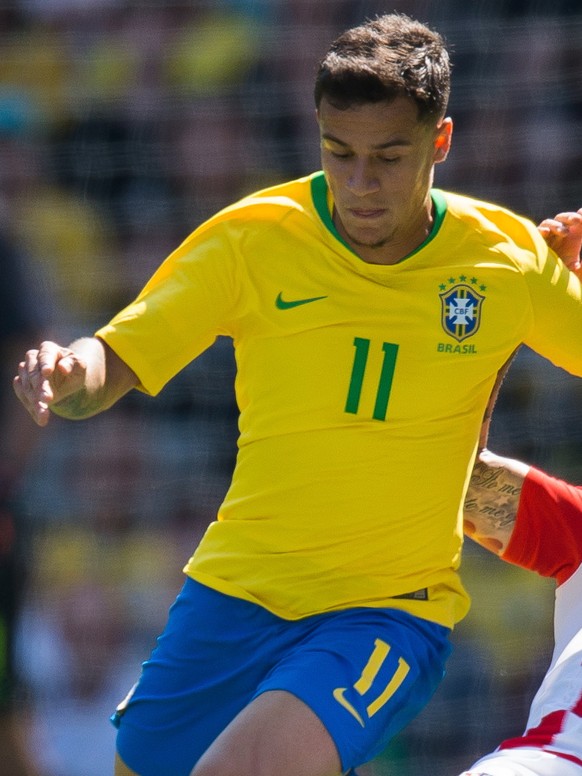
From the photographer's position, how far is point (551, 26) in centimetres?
476

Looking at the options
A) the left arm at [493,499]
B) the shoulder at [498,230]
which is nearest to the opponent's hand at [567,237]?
the shoulder at [498,230]

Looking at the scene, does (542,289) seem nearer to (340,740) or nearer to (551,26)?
(340,740)

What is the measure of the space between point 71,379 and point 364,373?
55 cm

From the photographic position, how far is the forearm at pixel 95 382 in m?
2.33

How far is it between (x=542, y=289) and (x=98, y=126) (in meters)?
2.81

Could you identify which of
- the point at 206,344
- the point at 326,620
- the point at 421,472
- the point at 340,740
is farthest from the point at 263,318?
the point at 340,740

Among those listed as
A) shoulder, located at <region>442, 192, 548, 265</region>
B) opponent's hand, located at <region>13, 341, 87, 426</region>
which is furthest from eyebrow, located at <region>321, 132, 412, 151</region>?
opponent's hand, located at <region>13, 341, 87, 426</region>

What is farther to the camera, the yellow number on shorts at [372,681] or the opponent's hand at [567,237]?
the opponent's hand at [567,237]

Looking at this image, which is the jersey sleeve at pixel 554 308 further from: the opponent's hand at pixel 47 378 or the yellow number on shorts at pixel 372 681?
the opponent's hand at pixel 47 378

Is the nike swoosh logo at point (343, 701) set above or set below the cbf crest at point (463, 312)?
below

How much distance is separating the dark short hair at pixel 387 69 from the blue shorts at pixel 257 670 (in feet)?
3.07

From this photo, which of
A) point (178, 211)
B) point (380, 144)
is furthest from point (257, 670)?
point (178, 211)

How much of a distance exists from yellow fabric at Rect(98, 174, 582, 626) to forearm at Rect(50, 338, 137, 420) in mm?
27

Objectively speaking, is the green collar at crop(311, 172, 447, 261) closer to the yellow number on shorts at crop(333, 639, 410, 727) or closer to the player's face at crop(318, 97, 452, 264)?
the player's face at crop(318, 97, 452, 264)
